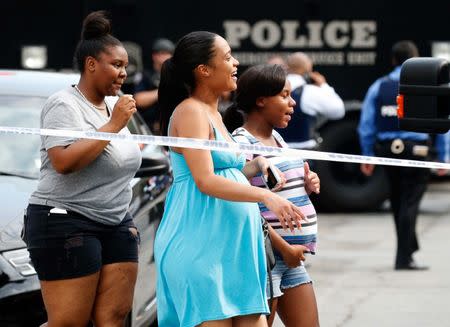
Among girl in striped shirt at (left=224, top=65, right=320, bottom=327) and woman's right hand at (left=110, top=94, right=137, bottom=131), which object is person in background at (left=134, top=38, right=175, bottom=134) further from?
woman's right hand at (left=110, top=94, right=137, bottom=131)

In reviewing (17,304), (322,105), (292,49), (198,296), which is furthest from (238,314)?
(292,49)

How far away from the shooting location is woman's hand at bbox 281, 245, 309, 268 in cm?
555

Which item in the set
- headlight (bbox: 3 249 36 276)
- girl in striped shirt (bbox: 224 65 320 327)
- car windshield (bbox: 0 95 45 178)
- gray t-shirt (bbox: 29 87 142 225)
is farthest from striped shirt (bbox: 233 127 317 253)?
car windshield (bbox: 0 95 45 178)

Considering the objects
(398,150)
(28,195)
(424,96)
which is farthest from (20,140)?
(398,150)

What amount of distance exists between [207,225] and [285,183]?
25.3 inches

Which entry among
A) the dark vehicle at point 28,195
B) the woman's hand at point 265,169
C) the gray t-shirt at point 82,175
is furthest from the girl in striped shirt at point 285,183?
the dark vehicle at point 28,195

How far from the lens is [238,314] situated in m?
5.04

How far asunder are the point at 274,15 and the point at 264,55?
0.48 metres

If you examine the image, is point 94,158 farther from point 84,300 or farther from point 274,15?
point 274,15

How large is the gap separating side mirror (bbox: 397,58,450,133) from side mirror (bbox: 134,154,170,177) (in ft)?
6.83

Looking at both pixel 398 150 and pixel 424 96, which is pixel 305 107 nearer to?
pixel 398 150

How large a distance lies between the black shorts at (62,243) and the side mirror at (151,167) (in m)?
1.40

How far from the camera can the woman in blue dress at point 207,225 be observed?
5.01 metres

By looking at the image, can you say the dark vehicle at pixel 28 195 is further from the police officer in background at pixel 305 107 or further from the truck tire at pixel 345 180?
the truck tire at pixel 345 180
